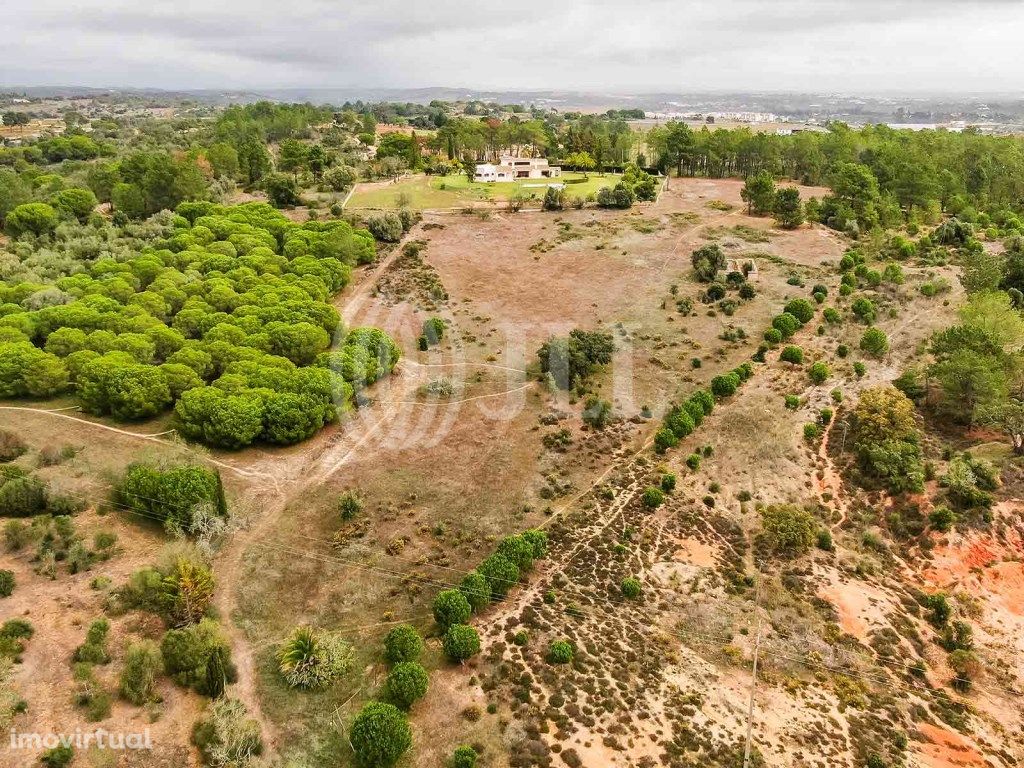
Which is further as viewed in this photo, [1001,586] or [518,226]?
[518,226]

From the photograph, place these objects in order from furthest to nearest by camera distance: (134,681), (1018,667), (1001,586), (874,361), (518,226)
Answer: (518,226) → (874,361) → (1001,586) → (1018,667) → (134,681)

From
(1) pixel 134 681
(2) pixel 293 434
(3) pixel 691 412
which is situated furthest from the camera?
(3) pixel 691 412

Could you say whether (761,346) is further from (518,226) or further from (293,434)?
(518,226)

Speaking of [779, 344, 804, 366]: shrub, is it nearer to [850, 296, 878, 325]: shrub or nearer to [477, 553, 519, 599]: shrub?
[850, 296, 878, 325]: shrub

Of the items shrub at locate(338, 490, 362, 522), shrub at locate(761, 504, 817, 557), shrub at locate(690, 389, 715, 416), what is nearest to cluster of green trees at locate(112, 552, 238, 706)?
shrub at locate(338, 490, 362, 522)

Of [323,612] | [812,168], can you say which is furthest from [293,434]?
[812,168]

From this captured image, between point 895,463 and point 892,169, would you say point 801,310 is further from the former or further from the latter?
point 892,169
